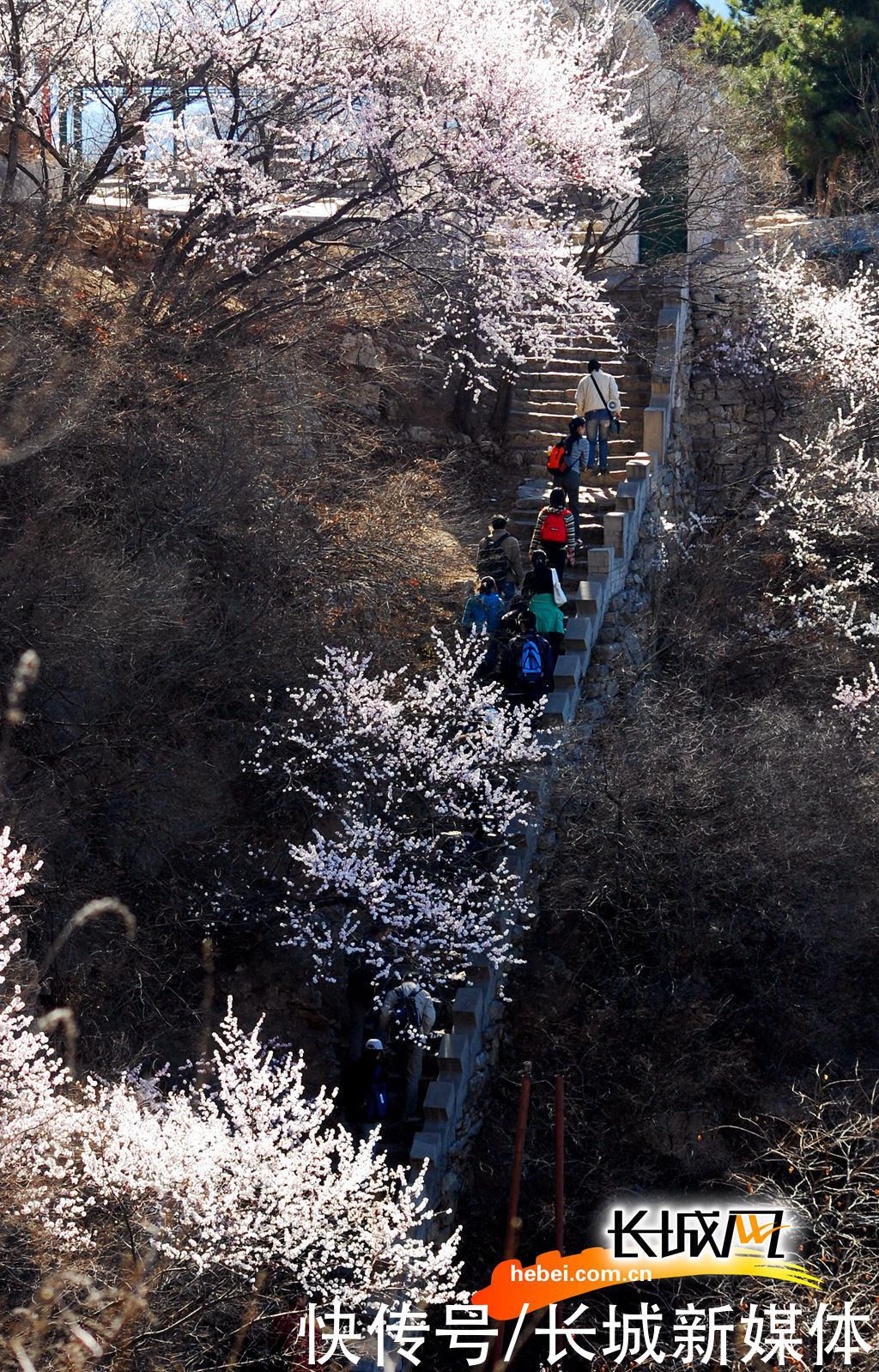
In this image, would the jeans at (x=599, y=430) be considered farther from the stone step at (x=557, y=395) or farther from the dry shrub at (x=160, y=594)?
the stone step at (x=557, y=395)

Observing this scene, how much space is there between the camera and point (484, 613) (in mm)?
15344

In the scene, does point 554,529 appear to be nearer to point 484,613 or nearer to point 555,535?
point 555,535

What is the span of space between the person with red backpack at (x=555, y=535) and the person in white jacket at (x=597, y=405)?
1545 millimetres

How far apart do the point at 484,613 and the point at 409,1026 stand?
4.20 metres

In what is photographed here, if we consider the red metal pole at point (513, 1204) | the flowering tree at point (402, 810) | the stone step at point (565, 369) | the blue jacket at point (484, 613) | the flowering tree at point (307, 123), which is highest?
the flowering tree at point (307, 123)

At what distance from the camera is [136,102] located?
16.7 m

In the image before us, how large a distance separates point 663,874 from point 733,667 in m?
4.77

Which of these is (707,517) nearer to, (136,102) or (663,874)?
(663,874)

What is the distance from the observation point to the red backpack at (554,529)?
16703 mm

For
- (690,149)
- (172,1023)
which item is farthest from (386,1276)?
(690,149)

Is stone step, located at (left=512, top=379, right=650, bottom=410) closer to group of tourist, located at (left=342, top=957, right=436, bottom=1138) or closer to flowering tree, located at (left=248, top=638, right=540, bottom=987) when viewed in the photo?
flowering tree, located at (left=248, top=638, right=540, bottom=987)

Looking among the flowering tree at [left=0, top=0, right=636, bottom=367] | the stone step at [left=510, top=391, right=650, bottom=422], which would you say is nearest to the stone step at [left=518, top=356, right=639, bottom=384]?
the stone step at [left=510, top=391, right=650, bottom=422]

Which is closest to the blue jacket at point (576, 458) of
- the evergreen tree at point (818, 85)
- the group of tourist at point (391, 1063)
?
the group of tourist at point (391, 1063)

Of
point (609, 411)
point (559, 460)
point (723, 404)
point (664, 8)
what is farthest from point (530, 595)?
point (664, 8)
